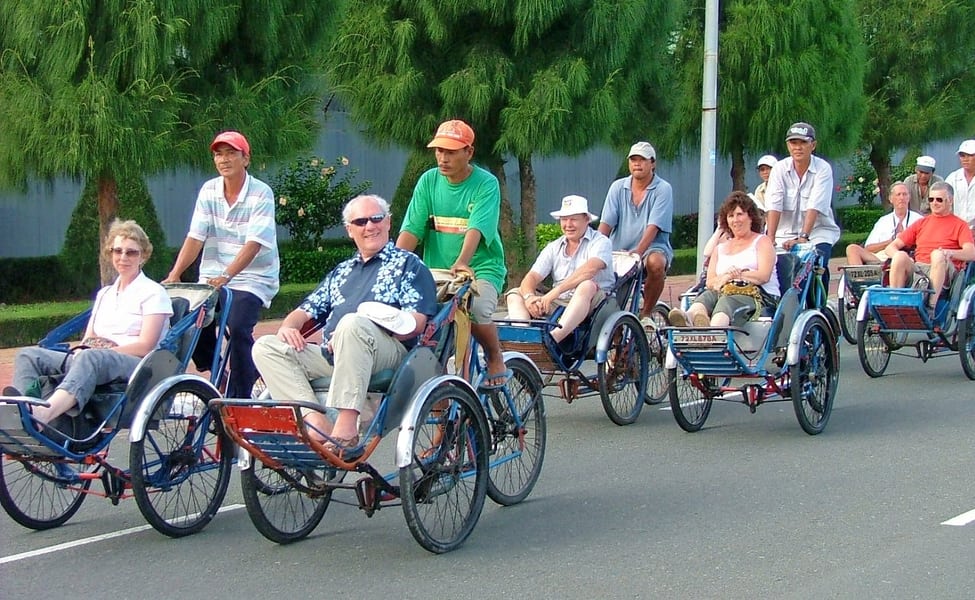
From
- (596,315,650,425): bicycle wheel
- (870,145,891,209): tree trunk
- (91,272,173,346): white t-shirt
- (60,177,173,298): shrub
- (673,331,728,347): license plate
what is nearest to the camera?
(91,272,173,346): white t-shirt

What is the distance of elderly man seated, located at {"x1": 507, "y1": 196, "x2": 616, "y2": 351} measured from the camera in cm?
955

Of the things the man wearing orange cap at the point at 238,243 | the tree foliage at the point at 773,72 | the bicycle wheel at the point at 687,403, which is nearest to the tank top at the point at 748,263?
the bicycle wheel at the point at 687,403

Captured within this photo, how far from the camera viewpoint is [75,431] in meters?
6.69

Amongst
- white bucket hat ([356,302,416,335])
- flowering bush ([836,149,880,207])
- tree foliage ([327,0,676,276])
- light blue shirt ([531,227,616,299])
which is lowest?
white bucket hat ([356,302,416,335])

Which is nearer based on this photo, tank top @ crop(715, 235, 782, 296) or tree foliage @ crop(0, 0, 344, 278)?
tank top @ crop(715, 235, 782, 296)

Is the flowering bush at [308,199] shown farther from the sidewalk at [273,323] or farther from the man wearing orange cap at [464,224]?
the man wearing orange cap at [464,224]

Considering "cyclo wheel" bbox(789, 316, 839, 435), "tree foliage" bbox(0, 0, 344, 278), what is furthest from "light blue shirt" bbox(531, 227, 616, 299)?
"tree foliage" bbox(0, 0, 344, 278)

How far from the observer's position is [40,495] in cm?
724

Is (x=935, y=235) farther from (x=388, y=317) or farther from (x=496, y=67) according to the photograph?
(x=496, y=67)

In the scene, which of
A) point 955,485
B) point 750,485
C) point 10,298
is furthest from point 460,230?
point 10,298

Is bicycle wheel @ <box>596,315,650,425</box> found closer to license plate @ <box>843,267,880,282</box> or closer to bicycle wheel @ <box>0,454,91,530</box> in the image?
bicycle wheel @ <box>0,454,91,530</box>

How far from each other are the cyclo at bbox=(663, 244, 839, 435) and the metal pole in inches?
295

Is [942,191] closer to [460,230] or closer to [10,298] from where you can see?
[460,230]

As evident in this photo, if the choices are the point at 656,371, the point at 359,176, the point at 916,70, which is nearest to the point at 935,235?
the point at 656,371
